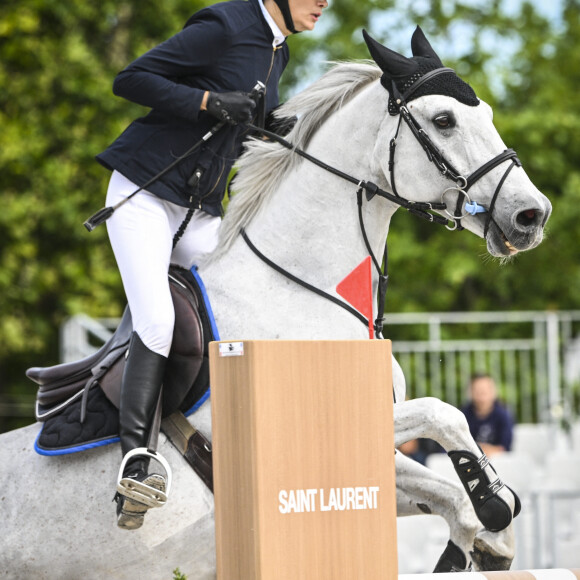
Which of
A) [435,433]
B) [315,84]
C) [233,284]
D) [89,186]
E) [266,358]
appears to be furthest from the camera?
[89,186]

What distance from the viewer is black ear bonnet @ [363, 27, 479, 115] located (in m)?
3.50

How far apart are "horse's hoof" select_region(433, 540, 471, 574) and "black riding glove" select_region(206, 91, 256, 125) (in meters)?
1.70

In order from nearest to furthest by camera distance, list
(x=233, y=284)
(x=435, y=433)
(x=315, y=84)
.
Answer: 1. (x=435, y=433)
2. (x=233, y=284)
3. (x=315, y=84)

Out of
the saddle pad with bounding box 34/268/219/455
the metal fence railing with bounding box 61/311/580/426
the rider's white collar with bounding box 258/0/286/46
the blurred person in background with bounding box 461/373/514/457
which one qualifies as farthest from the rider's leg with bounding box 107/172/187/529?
the metal fence railing with bounding box 61/311/580/426

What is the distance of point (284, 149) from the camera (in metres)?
3.83

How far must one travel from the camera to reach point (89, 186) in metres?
→ 12.3

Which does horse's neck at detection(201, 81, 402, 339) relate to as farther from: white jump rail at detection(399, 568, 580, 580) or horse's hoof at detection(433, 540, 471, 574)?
white jump rail at detection(399, 568, 580, 580)

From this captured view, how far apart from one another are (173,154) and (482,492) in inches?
65.6

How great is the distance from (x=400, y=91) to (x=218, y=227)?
90 cm

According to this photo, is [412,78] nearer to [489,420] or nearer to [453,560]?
[453,560]

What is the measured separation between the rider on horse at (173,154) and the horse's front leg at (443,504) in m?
0.87

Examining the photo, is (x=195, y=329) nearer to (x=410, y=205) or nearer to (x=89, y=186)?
(x=410, y=205)

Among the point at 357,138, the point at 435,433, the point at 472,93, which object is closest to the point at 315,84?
the point at 357,138

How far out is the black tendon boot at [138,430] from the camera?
329 cm
